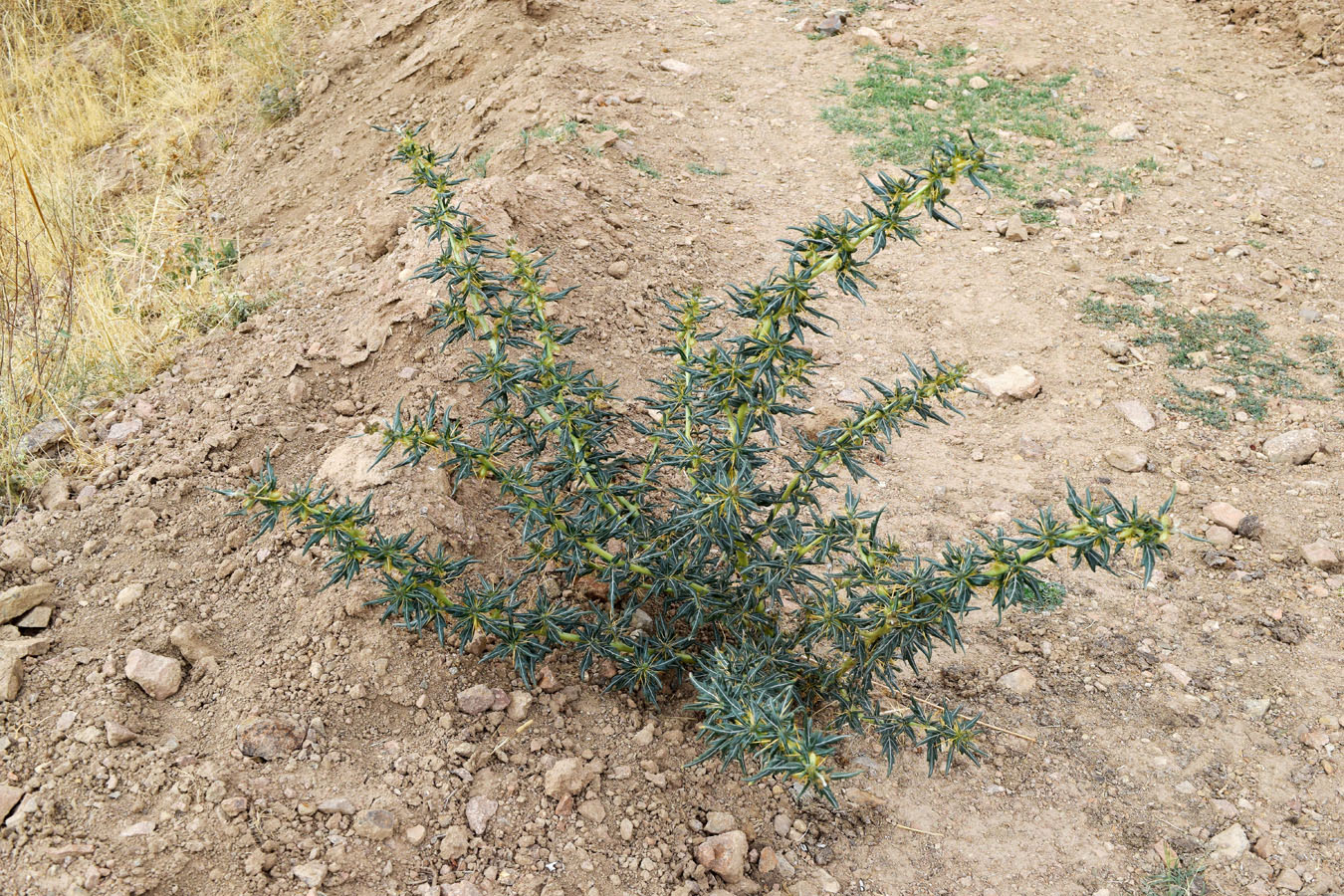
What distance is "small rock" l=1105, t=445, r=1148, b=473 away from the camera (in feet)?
11.5

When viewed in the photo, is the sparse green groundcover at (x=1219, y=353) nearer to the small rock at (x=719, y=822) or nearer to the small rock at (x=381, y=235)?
the small rock at (x=719, y=822)

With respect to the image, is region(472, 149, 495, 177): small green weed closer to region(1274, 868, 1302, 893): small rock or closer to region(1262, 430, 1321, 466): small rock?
region(1262, 430, 1321, 466): small rock

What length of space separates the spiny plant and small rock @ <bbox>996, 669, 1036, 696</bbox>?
230mm

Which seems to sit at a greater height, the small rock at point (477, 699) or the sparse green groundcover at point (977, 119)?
the small rock at point (477, 699)

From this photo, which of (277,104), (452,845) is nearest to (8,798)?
(452,845)

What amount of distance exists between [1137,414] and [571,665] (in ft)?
8.12

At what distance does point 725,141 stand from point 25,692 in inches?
170

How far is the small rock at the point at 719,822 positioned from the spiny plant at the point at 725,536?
14cm

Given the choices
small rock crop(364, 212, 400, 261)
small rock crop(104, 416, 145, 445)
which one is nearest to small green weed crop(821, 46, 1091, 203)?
small rock crop(364, 212, 400, 261)

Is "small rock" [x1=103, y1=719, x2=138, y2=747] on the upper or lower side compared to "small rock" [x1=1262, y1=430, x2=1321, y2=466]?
upper

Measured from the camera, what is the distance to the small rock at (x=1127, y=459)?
138 inches

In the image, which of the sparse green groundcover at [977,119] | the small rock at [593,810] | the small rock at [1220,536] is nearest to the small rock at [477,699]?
the small rock at [593,810]

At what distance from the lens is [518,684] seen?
253cm

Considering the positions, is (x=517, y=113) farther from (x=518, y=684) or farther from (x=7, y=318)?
(x=518, y=684)
